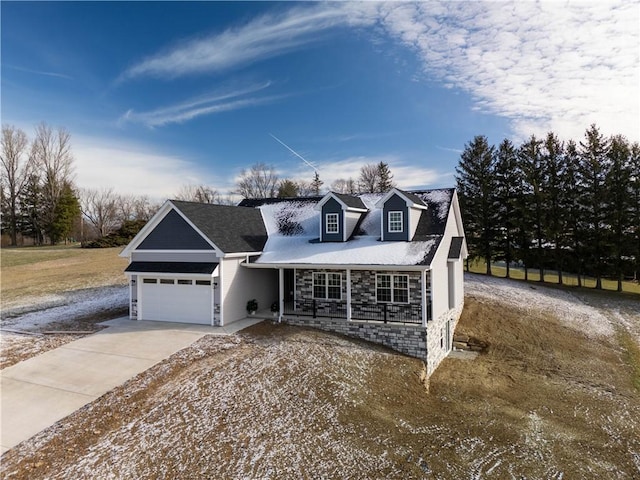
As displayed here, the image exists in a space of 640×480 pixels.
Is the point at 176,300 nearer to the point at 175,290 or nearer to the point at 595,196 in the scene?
the point at 175,290

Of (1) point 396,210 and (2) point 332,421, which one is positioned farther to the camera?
(1) point 396,210

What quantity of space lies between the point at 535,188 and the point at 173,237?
28.8 metres

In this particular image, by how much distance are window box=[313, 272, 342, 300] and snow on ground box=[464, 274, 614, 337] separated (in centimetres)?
1197

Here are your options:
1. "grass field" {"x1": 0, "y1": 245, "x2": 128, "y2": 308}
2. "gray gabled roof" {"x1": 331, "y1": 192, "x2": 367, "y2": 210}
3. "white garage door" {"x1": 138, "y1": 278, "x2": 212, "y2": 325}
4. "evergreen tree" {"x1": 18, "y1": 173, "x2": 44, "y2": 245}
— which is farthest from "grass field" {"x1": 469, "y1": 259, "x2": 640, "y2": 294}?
"evergreen tree" {"x1": 18, "y1": 173, "x2": 44, "y2": 245}

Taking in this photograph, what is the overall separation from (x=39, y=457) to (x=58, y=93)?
70.7ft

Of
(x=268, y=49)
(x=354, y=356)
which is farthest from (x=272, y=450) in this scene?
(x=268, y=49)

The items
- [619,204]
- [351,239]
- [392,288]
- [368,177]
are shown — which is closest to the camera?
[392,288]

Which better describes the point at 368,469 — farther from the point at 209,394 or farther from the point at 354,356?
the point at 354,356

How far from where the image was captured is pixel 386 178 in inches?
2050

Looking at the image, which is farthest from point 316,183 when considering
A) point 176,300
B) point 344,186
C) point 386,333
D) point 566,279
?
point 386,333

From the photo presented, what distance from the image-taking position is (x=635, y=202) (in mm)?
26844

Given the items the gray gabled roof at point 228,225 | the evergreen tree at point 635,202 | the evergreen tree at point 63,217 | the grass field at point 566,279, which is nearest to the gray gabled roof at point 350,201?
the gray gabled roof at point 228,225

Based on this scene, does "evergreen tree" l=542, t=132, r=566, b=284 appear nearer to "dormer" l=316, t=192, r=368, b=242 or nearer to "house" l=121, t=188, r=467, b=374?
"house" l=121, t=188, r=467, b=374

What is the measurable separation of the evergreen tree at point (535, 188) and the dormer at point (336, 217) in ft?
67.1
